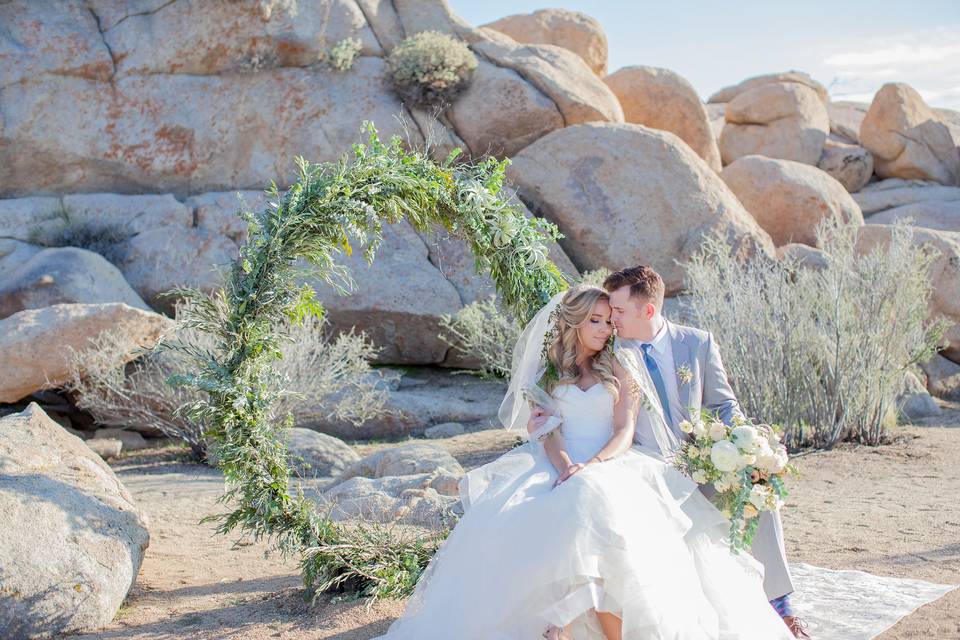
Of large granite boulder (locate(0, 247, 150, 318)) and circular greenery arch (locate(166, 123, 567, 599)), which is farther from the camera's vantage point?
large granite boulder (locate(0, 247, 150, 318))

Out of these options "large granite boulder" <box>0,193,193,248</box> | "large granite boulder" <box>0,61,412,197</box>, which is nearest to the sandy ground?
"large granite boulder" <box>0,193,193,248</box>

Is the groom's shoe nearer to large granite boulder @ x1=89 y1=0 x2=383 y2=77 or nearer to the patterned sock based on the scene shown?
the patterned sock

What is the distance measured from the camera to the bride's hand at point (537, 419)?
4539 millimetres

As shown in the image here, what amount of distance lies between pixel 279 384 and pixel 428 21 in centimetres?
1090

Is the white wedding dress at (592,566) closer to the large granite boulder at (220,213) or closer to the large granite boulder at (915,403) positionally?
the large granite boulder at (915,403)

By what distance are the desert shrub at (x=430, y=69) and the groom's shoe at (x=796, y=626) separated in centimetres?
1031

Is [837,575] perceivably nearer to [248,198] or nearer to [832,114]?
[248,198]

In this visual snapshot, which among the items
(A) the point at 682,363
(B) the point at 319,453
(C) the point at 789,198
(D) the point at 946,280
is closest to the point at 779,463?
(A) the point at 682,363

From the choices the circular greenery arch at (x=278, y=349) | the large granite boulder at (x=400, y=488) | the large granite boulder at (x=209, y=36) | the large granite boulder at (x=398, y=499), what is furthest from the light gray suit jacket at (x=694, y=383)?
the large granite boulder at (x=209, y=36)

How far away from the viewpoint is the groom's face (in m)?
4.55

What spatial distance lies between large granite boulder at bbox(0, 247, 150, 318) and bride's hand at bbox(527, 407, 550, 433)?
6.62 metres

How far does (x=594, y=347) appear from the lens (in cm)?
465

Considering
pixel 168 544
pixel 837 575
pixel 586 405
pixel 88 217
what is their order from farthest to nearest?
pixel 88 217
pixel 168 544
pixel 837 575
pixel 586 405

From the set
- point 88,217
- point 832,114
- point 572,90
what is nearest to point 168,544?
point 88,217
